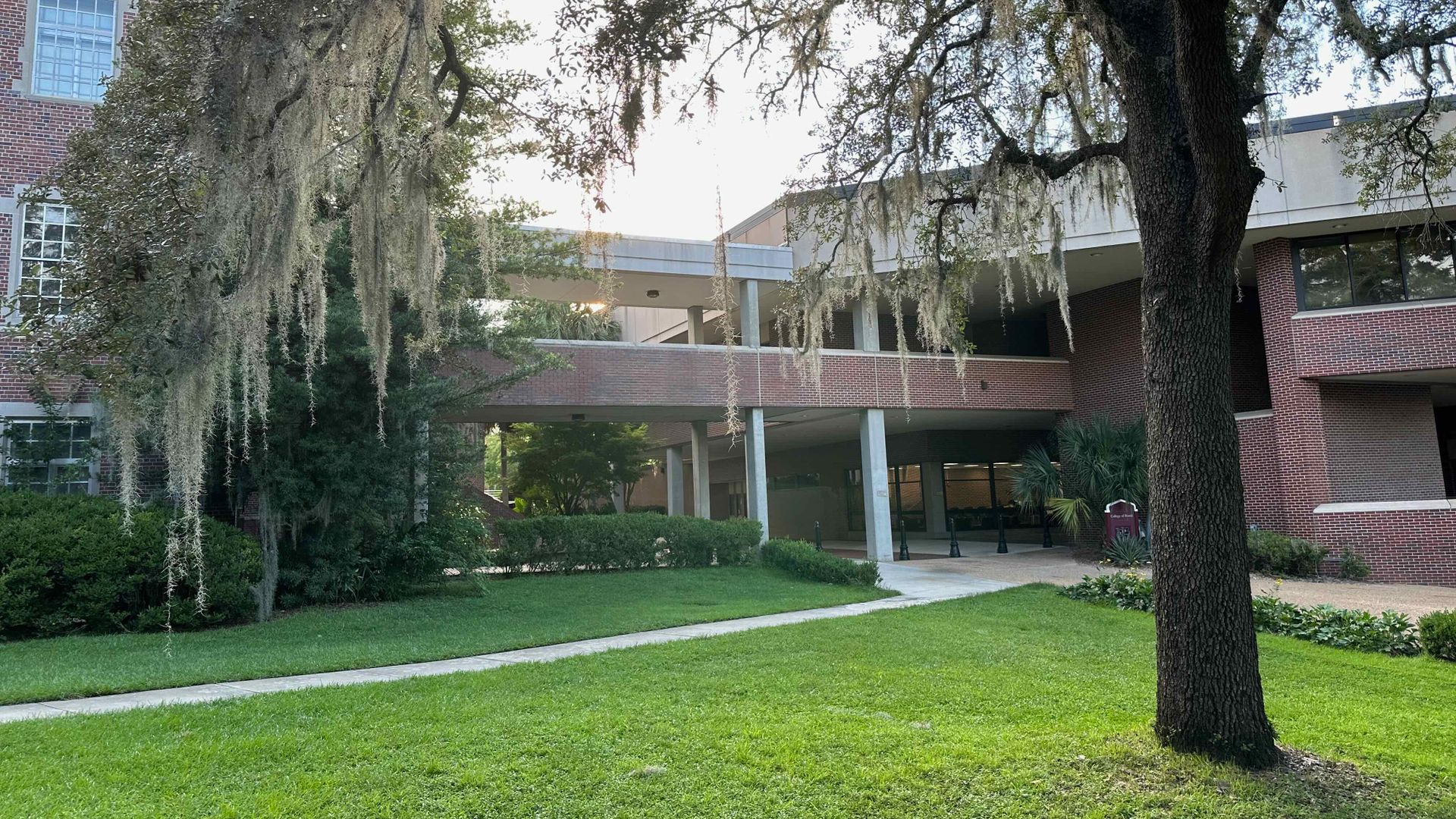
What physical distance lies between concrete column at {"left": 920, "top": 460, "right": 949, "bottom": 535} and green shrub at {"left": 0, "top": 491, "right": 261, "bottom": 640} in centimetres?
1898

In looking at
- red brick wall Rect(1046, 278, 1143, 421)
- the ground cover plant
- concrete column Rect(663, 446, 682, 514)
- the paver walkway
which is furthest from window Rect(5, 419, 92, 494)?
red brick wall Rect(1046, 278, 1143, 421)

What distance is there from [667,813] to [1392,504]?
54.7 ft

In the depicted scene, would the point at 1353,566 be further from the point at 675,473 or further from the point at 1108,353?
the point at 675,473

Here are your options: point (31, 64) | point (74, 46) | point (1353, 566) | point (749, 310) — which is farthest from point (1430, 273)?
point (31, 64)

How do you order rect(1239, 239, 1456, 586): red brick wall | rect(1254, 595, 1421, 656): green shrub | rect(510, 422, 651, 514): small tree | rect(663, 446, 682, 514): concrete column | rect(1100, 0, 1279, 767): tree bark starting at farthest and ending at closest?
1. rect(663, 446, 682, 514): concrete column
2. rect(510, 422, 651, 514): small tree
3. rect(1239, 239, 1456, 586): red brick wall
4. rect(1254, 595, 1421, 656): green shrub
5. rect(1100, 0, 1279, 767): tree bark

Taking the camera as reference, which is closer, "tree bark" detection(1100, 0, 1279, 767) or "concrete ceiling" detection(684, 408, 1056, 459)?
"tree bark" detection(1100, 0, 1279, 767)

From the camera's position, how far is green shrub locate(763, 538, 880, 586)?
48.4ft

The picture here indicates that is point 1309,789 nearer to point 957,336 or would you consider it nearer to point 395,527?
point 957,336

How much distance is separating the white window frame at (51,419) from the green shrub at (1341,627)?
14.8 metres

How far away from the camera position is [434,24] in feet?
18.9

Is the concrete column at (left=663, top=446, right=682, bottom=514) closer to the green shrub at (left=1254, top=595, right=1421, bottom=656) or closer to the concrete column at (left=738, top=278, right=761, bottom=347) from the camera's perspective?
the concrete column at (left=738, top=278, right=761, bottom=347)

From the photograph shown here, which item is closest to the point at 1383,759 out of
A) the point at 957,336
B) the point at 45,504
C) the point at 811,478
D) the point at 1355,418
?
the point at 957,336

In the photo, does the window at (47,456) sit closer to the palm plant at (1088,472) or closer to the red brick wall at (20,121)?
the red brick wall at (20,121)

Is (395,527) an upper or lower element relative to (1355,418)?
lower
